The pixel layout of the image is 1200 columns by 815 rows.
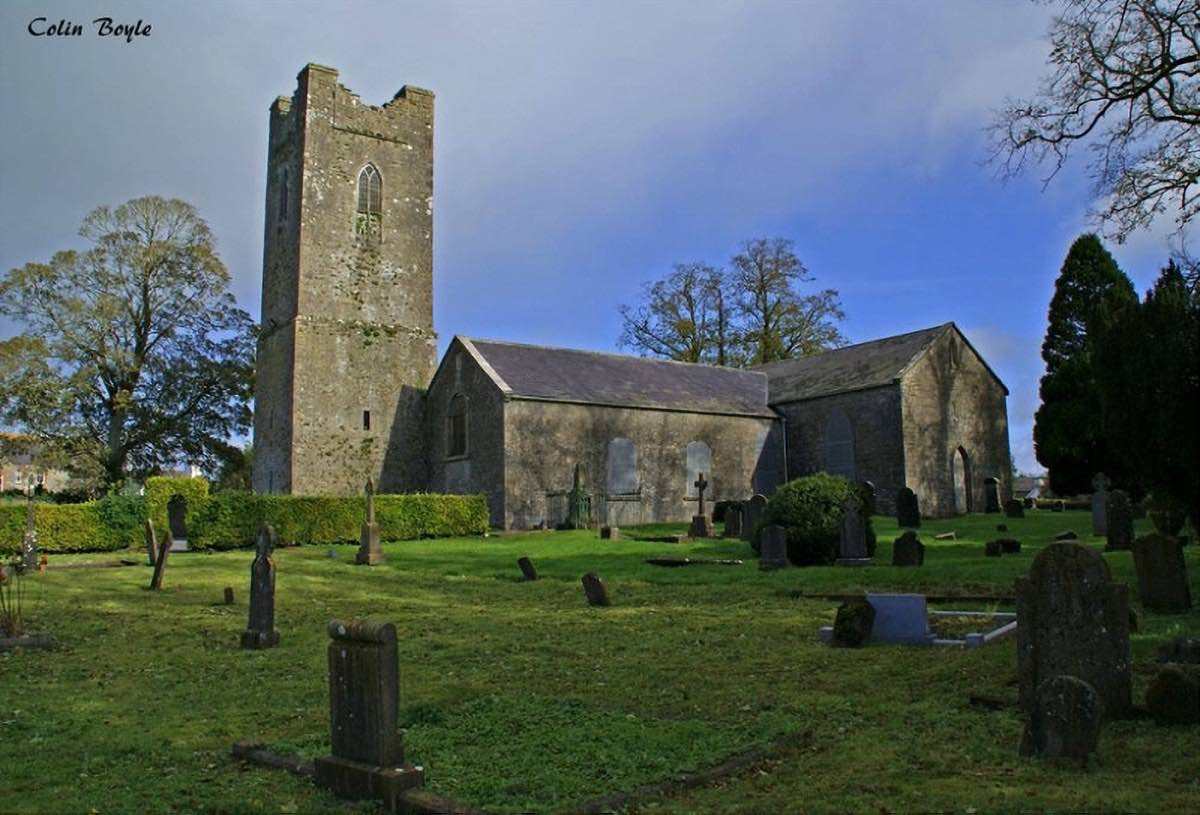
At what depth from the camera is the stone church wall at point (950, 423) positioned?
103 feet

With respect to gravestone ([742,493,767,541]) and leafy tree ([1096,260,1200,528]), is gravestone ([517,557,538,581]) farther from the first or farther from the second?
leafy tree ([1096,260,1200,528])

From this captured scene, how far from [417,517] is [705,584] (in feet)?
48.0

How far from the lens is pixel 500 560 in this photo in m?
20.5

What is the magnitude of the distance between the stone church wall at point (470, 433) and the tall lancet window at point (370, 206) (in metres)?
6.41

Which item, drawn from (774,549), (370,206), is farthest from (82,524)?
(774,549)

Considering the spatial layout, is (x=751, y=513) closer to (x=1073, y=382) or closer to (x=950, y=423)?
(x=950, y=423)

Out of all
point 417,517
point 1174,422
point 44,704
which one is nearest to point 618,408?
point 417,517

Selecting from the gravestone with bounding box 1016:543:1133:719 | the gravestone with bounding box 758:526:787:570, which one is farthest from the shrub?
the gravestone with bounding box 1016:543:1133:719

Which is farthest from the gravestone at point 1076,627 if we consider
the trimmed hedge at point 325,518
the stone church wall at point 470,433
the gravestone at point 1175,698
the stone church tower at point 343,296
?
the stone church tower at point 343,296

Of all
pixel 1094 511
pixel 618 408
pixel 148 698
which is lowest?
pixel 148 698

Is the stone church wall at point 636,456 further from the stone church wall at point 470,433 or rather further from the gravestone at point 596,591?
the gravestone at point 596,591

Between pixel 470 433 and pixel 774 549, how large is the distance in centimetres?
1743

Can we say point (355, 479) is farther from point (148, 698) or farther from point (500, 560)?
point (148, 698)

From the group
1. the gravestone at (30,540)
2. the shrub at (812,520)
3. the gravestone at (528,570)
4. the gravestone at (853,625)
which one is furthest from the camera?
the gravestone at (30,540)
